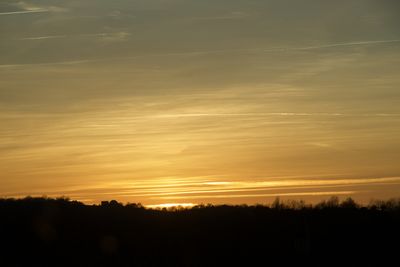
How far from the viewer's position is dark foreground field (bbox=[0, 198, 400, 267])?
27.4 meters

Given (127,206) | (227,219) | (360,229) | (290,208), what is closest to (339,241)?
(360,229)

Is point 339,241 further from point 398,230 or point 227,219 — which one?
point 227,219

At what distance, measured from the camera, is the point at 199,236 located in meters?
31.0

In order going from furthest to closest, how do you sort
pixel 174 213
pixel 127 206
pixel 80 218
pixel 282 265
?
pixel 127 206, pixel 174 213, pixel 80 218, pixel 282 265

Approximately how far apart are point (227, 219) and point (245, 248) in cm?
555

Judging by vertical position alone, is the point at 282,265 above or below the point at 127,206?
below

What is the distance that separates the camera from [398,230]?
32844mm

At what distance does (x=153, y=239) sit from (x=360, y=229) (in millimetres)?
8218

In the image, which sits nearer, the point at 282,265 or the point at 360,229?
the point at 282,265

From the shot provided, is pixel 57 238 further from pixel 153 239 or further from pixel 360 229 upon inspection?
pixel 360 229

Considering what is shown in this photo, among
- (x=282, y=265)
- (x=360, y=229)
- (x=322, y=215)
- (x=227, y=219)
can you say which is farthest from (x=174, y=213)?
(x=282, y=265)

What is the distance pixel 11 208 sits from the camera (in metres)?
38.4

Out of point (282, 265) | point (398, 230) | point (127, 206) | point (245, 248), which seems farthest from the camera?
point (127, 206)

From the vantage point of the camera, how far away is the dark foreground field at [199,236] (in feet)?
89.9
